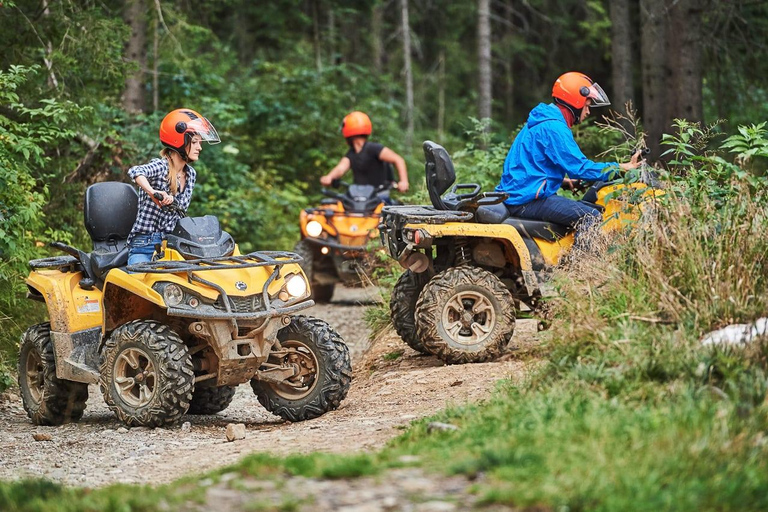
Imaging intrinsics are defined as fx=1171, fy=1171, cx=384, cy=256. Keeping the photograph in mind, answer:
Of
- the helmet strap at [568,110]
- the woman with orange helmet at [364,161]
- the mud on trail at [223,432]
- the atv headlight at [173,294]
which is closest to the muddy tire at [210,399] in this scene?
the mud on trail at [223,432]

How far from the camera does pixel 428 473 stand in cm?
495

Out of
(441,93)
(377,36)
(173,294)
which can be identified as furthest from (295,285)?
(377,36)

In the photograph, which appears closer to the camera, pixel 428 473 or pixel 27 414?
pixel 428 473

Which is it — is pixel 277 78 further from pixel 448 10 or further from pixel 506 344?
pixel 506 344

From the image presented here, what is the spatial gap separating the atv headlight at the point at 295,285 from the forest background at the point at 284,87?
254cm

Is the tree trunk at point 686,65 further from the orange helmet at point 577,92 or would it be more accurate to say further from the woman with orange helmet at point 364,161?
the orange helmet at point 577,92

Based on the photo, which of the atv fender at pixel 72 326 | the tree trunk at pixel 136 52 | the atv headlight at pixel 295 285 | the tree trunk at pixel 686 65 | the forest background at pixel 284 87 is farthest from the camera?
the tree trunk at pixel 136 52

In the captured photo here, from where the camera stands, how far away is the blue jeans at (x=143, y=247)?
26.9 feet


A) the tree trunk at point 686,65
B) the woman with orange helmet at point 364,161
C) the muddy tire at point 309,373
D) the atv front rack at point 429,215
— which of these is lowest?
the muddy tire at point 309,373

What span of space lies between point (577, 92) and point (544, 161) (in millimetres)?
630

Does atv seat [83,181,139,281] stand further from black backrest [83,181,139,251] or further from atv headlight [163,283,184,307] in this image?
atv headlight [163,283,184,307]

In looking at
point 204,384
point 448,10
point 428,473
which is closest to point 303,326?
point 204,384

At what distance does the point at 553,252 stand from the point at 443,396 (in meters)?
1.92

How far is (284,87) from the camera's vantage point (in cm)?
2383
